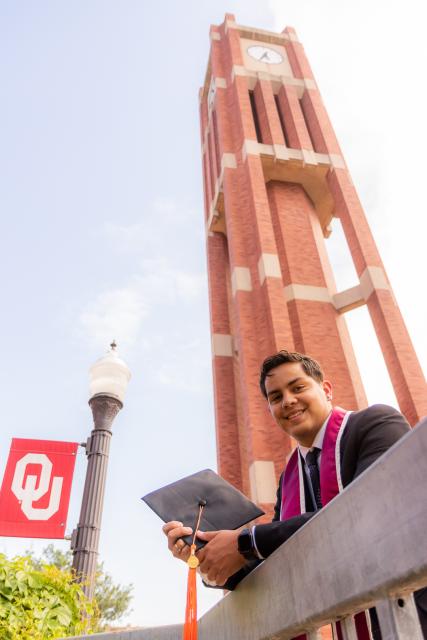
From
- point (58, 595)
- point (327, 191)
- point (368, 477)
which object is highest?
point (327, 191)

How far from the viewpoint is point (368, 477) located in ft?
2.72

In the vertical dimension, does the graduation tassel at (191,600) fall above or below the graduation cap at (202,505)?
below

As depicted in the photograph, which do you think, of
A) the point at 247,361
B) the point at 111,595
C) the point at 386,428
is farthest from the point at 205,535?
the point at 111,595

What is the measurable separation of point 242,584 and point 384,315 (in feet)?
32.8

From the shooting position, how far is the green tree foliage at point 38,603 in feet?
11.0

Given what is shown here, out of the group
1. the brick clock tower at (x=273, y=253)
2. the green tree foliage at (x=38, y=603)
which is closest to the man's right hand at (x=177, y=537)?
the green tree foliage at (x=38, y=603)

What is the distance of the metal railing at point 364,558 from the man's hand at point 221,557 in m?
0.27

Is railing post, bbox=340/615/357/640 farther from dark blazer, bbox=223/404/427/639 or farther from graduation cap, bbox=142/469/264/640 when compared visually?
graduation cap, bbox=142/469/264/640

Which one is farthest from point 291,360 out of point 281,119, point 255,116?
point 255,116

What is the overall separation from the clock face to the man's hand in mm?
17937

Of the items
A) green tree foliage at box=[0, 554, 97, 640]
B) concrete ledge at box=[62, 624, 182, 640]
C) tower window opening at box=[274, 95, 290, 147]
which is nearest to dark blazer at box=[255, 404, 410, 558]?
concrete ledge at box=[62, 624, 182, 640]

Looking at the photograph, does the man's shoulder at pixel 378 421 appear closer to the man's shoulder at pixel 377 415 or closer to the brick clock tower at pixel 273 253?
the man's shoulder at pixel 377 415

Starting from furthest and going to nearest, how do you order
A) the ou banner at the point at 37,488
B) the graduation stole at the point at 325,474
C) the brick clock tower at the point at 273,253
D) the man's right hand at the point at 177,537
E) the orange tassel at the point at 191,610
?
1. the brick clock tower at the point at 273,253
2. the ou banner at the point at 37,488
3. the graduation stole at the point at 325,474
4. the man's right hand at the point at 177,537
5. the orange tassel at the point at 191,610

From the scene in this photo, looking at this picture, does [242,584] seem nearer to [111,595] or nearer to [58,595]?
[58,595]
